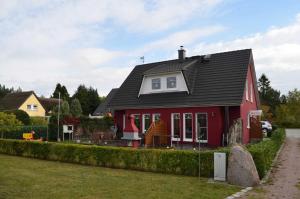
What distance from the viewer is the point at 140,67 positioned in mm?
32844

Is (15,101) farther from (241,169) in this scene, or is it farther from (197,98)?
(241,169)

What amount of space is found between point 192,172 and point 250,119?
14773mm

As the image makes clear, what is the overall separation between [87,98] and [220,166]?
58.0m

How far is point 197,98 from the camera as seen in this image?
951 inches

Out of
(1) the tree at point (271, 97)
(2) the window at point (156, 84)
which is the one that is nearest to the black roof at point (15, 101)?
(2) the window at point (156, 84)

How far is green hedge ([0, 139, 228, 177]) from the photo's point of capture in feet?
44.4

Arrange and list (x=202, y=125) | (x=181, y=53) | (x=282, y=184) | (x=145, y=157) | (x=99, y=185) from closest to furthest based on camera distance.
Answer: (x=99, y=185)
(x=282, y=184)
(x=145, y=157)
(x=202, y=125)
(x=181, y=53)

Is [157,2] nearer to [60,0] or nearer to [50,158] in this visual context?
[60,0]

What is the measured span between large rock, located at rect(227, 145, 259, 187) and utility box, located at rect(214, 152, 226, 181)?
0.37m

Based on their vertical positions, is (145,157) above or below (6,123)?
below

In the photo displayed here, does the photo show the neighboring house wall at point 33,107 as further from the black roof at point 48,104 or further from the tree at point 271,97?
the tree at point 271,97

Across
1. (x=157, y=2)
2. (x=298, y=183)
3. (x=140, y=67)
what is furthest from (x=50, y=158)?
(x=140, y=67)

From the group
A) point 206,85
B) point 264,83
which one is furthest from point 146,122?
point 264,83

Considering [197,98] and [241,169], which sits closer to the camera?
[241,169]
